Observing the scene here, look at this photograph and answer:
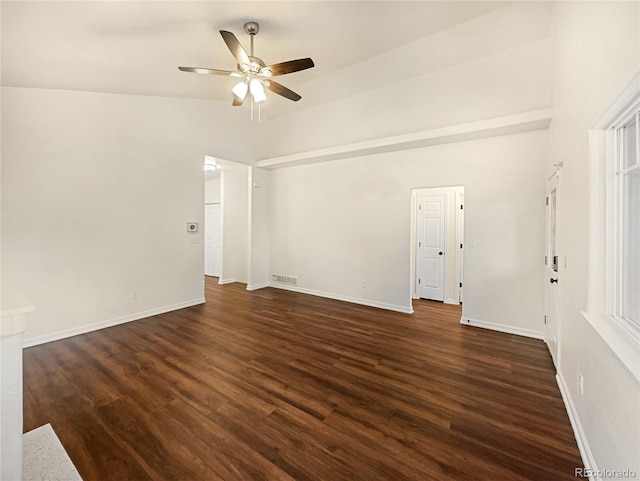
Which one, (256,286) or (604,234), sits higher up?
(604,234)

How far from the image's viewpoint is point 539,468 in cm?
164

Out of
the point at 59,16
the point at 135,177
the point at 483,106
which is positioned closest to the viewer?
the point at 59,16

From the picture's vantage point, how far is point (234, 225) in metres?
7.08

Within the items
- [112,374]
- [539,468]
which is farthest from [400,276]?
[112,374]

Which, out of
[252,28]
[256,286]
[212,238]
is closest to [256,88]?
[252,28]

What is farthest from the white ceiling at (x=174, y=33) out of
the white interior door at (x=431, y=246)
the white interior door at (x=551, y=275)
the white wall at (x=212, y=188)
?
the white wall at (x=212, y=188)

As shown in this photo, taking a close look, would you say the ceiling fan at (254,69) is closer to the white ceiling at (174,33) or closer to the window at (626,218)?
the white ceiling at (174,33)

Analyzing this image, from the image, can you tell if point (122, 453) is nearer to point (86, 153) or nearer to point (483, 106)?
point (86, 153)

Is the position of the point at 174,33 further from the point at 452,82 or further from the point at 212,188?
the point at 212,188

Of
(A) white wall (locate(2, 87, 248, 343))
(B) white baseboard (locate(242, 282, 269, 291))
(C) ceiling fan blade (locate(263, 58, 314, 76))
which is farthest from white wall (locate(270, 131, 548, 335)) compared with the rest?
(C) ceiling fan blade (locate(263, 58, 314, 76))

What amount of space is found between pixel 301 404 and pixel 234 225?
5.56 meters

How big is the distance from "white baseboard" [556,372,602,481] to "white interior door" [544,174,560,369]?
0.53 m

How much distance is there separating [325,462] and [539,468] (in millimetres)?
1306

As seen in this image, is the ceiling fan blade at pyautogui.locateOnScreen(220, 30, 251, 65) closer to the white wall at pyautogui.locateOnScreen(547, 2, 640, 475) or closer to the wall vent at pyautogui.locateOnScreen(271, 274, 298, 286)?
the white wall at pyautogui.locateOnScreen(547, 2, 640, 475)
